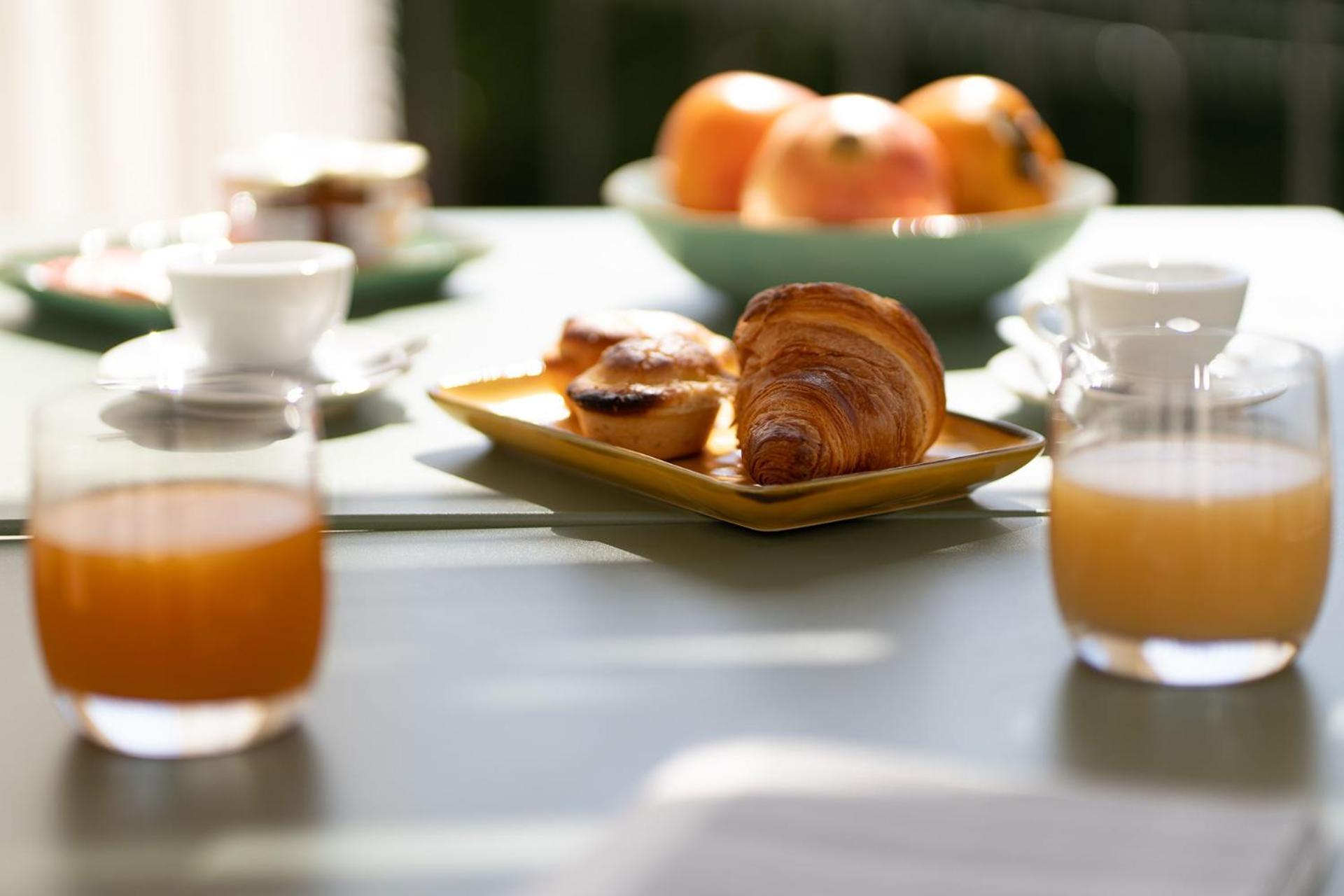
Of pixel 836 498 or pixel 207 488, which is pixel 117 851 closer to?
pixel 207 488

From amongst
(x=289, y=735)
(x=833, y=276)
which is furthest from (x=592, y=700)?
(x=833, y=276)

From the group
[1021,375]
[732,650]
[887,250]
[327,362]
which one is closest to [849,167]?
[887,250]

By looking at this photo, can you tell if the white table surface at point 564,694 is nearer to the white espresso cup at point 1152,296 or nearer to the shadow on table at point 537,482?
the shadow on table at point 537,482

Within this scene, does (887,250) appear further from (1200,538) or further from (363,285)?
(1200,538)

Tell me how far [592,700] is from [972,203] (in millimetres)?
878

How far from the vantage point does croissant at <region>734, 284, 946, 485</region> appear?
33.0 inches

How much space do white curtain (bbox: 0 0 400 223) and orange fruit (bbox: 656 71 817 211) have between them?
1660 mm

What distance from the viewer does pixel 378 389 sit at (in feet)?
3.59

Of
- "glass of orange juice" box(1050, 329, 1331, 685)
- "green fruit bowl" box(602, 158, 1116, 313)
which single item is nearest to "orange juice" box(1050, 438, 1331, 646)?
"glass of orange juice" box(1050, 329, 1331, 685)

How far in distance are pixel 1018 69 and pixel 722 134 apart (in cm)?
191

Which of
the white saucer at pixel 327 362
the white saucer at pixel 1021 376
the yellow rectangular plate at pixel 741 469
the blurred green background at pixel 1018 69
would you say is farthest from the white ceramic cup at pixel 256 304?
the blurred green background at pixel 1018 69

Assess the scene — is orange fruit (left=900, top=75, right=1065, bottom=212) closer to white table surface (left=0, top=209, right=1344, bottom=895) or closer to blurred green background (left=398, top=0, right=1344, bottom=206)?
white table surface (left=0, top=209, right=1344, bottom=895)

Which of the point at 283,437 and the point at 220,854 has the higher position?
the point at 283,437

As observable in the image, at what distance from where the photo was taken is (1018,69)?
324cm
